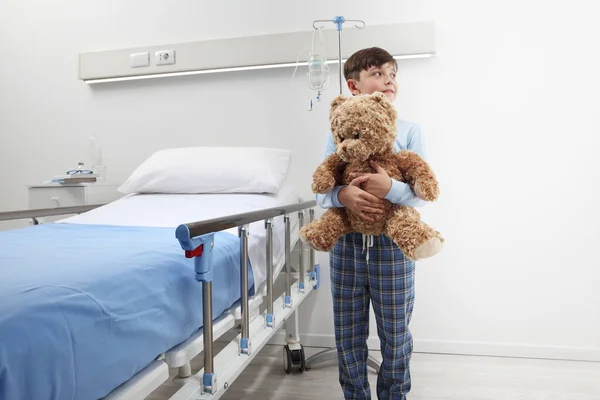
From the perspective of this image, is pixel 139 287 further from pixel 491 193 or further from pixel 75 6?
pixel 75 6

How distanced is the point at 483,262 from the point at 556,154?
76 cm

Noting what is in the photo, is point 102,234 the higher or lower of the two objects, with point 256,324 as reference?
higher

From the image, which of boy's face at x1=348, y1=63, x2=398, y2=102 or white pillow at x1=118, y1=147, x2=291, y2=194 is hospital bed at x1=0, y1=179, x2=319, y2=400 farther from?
boy's face at x1=348, y1=63, x2=398, y2=102

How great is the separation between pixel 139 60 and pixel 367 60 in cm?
198

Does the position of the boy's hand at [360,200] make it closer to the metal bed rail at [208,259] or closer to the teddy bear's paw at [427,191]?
the teddy bear's paw at [427,191]

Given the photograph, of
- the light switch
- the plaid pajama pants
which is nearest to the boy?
the plaid pajama pants

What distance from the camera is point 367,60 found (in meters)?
1.62

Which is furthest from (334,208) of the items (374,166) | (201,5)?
(201,5)

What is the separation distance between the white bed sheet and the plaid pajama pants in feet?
1.24

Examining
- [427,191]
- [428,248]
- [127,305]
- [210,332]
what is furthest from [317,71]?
[127,305]

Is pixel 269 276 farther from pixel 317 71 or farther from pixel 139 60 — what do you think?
pixel 139 60

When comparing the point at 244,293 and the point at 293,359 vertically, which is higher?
the point at 244,293

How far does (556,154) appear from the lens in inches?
100

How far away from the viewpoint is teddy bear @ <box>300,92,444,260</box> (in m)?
1.30
